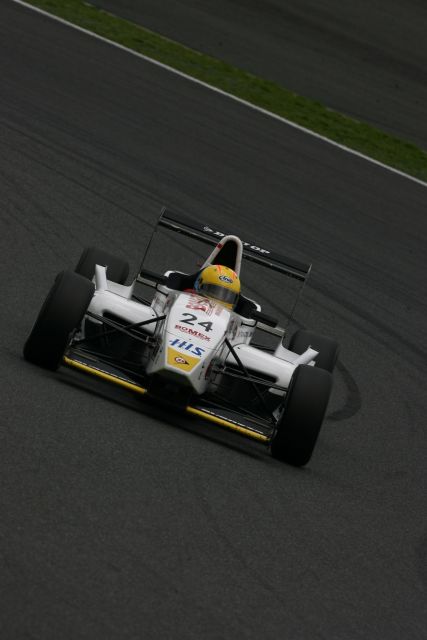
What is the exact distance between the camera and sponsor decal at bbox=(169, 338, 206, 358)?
822 centimetres

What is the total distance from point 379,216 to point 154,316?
28.2ft

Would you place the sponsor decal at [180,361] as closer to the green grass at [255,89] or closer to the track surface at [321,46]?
the green grass at [255,89]

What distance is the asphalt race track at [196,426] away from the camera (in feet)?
18.7

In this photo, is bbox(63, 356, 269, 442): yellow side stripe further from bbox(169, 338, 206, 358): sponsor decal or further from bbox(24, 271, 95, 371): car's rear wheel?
bbox(169, 338, 206, 358): sponsor decal

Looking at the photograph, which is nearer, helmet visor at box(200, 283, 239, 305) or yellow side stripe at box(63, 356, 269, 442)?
yellow side stripe at box(63, 356, 269, 442)

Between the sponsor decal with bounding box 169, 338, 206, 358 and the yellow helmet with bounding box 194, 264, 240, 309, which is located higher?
the yellow helmet with bounding box 194, 264, 240, 309

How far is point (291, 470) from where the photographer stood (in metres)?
8.20

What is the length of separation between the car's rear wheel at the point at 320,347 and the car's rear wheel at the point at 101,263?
1.51 metres

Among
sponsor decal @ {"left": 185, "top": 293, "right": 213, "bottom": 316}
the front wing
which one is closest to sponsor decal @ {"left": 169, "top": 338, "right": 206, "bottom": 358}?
the front wing

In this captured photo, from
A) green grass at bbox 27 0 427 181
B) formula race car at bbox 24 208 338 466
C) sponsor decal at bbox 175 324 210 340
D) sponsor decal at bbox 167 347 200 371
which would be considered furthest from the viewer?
green grass at bbox 27 0 427 181

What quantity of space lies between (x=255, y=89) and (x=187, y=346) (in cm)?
1226

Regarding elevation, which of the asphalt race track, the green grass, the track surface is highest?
the track surface

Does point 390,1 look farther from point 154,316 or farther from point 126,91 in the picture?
point 154,316

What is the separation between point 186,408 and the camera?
8180 mm
